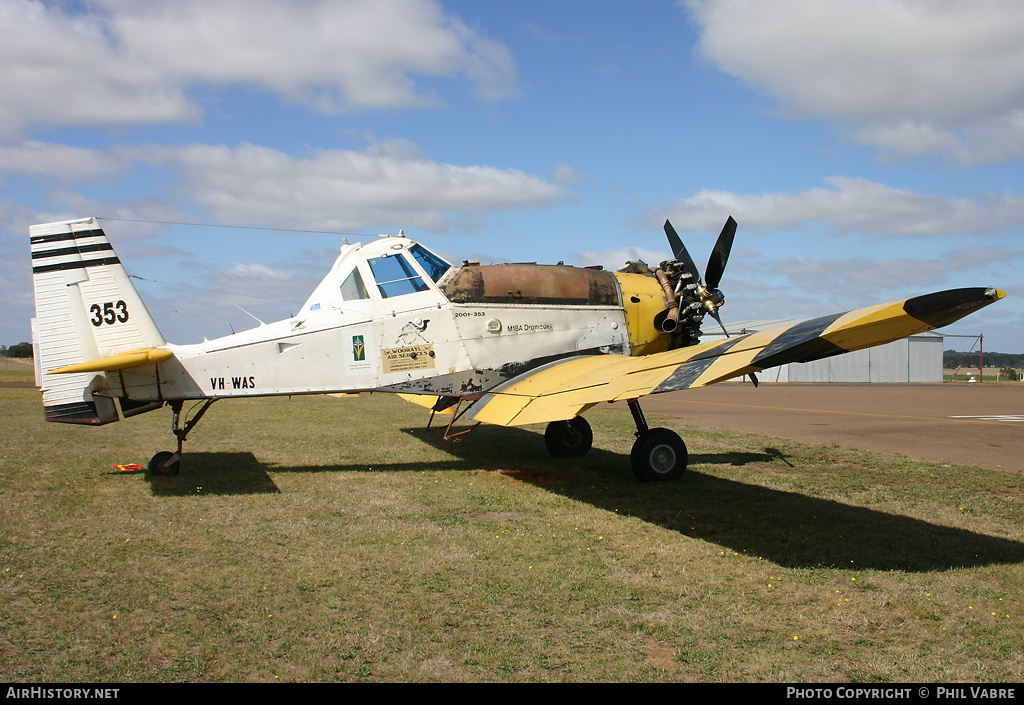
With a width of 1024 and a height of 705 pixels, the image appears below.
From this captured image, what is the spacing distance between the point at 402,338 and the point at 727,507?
5424mm

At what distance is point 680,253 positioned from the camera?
39.8ft

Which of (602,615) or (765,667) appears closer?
(765,667)

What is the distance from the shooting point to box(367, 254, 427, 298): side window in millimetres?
10781

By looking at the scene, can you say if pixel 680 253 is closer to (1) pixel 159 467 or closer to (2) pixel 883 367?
(1) pixel 159 467

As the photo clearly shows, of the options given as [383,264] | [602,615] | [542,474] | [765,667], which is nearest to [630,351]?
[542,474]

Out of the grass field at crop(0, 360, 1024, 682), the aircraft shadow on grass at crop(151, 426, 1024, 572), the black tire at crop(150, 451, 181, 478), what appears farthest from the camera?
the black tire at crop(150, 451, 181, 478)

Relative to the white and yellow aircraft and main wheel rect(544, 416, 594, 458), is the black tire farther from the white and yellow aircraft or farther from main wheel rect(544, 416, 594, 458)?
main wheel rect(544, 416, 594, 458)

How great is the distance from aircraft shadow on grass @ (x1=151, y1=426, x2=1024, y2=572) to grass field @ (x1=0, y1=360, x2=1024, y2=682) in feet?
0.14

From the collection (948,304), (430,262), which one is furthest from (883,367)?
(948,304)

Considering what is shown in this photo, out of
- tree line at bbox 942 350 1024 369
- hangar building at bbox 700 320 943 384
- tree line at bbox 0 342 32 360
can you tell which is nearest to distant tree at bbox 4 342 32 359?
tree line at bbox 0 342 32 360

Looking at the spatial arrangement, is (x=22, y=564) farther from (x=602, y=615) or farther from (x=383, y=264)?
(x=383, y=264)

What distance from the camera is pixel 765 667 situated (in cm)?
406

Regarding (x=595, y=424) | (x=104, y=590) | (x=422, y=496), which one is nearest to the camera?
(x=104, y=590)
